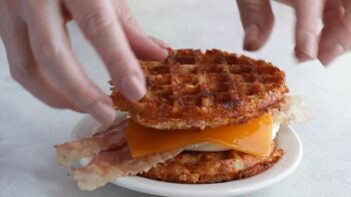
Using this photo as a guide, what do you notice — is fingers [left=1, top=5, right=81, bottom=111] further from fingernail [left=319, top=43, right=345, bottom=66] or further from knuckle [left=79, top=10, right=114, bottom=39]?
fingernail [left=319, top=43, right=345, bottom=66]

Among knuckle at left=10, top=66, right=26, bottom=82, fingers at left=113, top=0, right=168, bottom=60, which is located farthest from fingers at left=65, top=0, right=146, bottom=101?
knuckle at left=10, top=66, right=26, bottom=82

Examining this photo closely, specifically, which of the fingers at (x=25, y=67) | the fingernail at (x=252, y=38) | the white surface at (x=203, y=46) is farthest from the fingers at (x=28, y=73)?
the fingernail at (x=252, y=38)

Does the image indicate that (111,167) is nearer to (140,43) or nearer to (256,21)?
(140,43)

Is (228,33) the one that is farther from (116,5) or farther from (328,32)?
(116,5)

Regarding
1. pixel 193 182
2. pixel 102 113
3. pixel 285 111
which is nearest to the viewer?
pixel 102 113

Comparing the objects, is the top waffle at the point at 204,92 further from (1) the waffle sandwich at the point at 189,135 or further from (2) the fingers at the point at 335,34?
(2) the fingers at the point at 335,34

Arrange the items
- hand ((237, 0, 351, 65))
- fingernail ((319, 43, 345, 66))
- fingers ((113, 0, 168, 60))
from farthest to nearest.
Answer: fingernail ((319, 43, 345, 66)) → hand ((237, 0, 351, 65)) → fingers ((113, 0, 168, 60))

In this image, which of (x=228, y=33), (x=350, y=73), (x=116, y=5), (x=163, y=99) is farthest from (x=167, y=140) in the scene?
(x=228, y=33)
